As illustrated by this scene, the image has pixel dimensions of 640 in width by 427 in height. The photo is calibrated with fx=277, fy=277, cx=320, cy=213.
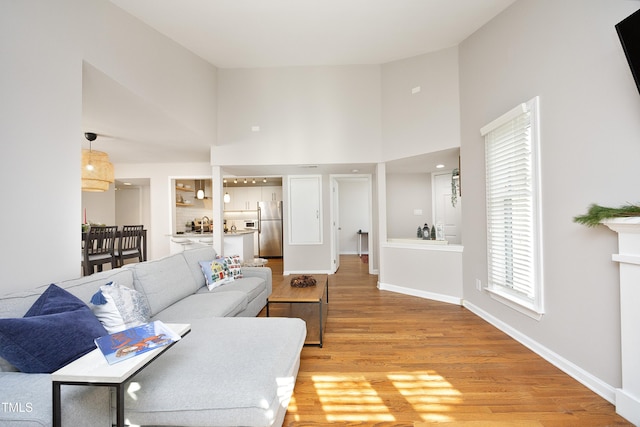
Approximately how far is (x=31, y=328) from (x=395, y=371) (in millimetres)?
2223

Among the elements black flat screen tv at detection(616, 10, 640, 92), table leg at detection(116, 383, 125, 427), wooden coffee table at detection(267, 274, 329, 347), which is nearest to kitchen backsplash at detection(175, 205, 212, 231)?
wooden coffee table at detection(267, 274, 329, 347)

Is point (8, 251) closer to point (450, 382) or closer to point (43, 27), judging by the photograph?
point (43, 27)

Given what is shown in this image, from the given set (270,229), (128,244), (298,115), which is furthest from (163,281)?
(270,229)

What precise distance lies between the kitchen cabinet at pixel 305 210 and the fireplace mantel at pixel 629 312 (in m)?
4.48

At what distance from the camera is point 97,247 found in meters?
3.93

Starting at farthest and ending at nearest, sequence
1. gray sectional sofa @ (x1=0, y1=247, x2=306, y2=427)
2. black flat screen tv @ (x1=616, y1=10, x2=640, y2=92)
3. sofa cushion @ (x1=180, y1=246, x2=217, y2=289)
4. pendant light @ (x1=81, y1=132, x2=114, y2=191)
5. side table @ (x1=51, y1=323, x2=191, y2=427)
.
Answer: pendant light @ (x1=81, y1=132, x2=114, y2=191) < sofa cushion @ (x1=180, y1=246, x2=217, y2=289) < black flat screen tv @ (x1=616, y1=10, x2=640, y2=92) < gray sectional sofa @ (x1=0, y1=247, x2=306, y2=427) < side table @ (x1=51, y1=323, x2=191, y2=427)

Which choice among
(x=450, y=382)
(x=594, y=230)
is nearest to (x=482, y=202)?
(x=594, y=230)

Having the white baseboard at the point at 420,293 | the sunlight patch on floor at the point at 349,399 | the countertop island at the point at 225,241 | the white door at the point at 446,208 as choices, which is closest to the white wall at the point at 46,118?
the sunlight patch on floor at the point at 349,399

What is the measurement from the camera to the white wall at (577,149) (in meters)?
1.82

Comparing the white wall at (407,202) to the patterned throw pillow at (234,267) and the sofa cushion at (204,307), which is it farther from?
the sofa cushion at (204,307)

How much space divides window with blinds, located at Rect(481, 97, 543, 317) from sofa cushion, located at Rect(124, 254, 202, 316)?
325 cm

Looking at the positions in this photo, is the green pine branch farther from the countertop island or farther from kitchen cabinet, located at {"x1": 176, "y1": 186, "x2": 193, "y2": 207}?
kitchen cabinet, located at {"x1": 176, "y1": 186, "x2": 193, "y2": 207}

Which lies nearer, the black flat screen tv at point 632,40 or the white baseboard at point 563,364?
the black flat screen tv at point 632,40

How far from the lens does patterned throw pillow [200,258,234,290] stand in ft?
10.4
